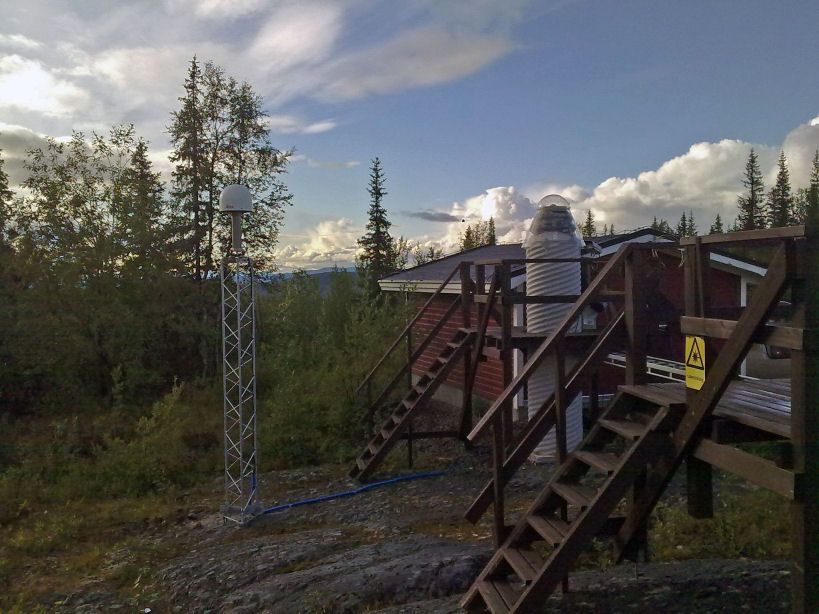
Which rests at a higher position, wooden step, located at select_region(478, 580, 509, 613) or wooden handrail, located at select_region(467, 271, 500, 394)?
wooden handrail, located at select_region(467, 271, 500, 394)

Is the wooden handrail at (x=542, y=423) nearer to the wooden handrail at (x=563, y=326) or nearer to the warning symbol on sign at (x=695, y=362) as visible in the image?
the wooden handrail at (x=563, y=326)

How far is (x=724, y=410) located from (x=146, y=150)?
21.7m

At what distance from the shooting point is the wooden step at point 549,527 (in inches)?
190

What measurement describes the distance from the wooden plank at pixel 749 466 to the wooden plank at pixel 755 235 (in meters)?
1.31

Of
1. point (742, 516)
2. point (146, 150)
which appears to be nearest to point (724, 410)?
point (742, 516)

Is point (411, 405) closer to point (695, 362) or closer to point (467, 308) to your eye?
point (467, 308)

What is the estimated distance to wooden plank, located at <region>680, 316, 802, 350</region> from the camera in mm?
3723

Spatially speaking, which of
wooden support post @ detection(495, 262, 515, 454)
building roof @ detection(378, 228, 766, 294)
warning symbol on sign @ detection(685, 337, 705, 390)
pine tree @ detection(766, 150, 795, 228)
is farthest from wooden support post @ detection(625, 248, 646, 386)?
pine tree @ detection(766, 150, 795, 228)

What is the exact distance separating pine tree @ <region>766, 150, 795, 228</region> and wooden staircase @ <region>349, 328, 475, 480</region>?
59.7 meters

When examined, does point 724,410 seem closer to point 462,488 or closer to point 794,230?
point 794,230

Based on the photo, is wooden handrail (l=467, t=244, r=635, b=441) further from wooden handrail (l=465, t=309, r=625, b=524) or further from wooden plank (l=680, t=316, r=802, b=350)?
wooden plank (l=680, t=316, r=802, b=350)

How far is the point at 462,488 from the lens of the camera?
10414 millimetres

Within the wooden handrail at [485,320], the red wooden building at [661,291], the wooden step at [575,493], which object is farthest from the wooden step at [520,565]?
the red wooden building at [661,291]

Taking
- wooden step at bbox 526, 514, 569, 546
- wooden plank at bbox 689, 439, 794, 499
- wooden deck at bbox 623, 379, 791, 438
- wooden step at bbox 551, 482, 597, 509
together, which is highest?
wooden deck at bbox 623, 379, 791, 438
